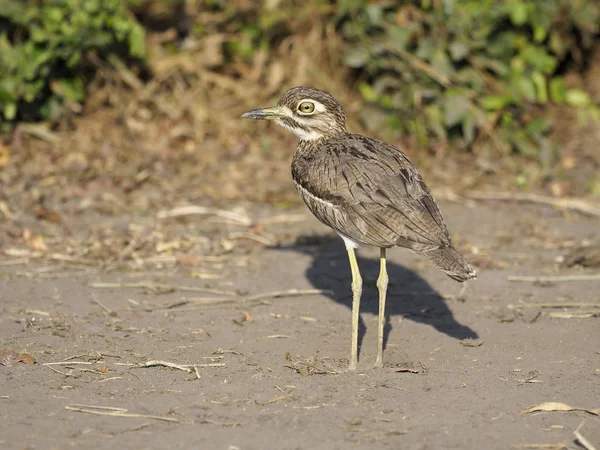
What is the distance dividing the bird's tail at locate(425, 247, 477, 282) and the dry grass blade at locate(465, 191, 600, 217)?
12.1ft

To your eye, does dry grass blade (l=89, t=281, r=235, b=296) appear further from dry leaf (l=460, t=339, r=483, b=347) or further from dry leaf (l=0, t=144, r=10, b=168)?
dry leaf (l=0, t=144, r=10, b=168)

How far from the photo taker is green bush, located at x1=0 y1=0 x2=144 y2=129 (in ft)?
28.1

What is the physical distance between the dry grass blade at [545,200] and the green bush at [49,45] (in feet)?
11.8

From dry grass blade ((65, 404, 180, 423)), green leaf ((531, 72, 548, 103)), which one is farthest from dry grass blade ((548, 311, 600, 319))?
green leaf ((531, 72, 548, 103))

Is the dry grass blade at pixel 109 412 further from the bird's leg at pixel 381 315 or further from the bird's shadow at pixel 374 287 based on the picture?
the bird's shadow at pixel 374 287

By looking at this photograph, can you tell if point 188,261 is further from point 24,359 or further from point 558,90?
point 558,90

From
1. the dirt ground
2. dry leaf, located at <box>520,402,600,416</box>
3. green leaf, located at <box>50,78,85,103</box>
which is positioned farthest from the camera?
green leaf, located at <box>50,78,85,103</box>

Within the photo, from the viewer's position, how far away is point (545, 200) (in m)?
8.61

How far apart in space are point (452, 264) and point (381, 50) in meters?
4.79

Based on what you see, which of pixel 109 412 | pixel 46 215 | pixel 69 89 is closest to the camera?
pixel 109 412

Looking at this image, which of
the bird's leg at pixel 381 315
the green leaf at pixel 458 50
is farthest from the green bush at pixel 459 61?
the bird's leg at pixel 381 315

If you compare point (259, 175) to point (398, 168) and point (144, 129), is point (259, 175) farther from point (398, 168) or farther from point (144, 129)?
point (398, 168)

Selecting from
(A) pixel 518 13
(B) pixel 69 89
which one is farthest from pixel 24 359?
(A) pixel 518 13

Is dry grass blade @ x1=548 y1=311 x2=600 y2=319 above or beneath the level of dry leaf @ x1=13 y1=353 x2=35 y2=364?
above
